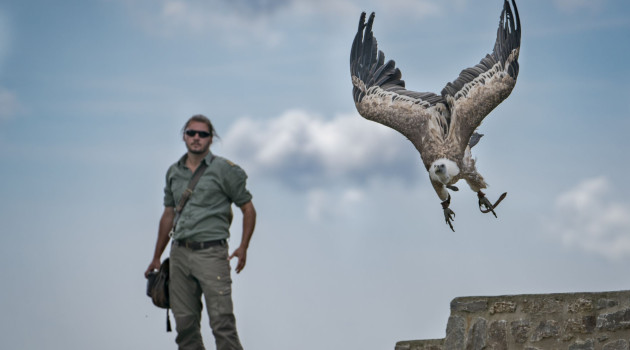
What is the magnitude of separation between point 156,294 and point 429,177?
19.0 ft

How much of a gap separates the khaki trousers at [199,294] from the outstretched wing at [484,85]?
5700 millimetres

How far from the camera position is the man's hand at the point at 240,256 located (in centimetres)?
527

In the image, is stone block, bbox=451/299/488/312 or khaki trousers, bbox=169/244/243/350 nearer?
khaki trousers, bbox=169/244/243/350

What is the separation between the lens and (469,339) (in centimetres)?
748

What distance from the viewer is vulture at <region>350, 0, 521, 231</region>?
10523 mm

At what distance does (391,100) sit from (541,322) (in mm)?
4533

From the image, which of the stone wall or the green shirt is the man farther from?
the stone wall

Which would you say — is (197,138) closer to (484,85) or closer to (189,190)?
(189,190)

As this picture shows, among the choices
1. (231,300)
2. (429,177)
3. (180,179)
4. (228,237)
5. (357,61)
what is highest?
(357,61)

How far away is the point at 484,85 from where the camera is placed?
10648 millimetres

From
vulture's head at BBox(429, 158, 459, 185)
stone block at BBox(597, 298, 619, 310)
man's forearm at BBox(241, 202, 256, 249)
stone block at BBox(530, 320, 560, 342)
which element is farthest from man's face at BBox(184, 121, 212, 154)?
vulture's head at BBox(429, 158, 459, 185)

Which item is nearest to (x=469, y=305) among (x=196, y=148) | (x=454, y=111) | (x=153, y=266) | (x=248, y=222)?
(x=248, y=222)

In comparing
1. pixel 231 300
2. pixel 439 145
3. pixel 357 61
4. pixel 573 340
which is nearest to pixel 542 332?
pixel 573 340

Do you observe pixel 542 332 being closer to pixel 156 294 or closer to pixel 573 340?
pixel 573 340
